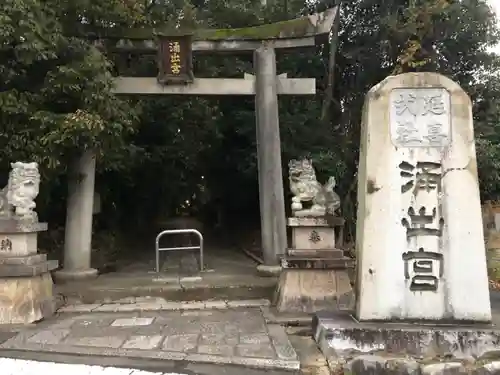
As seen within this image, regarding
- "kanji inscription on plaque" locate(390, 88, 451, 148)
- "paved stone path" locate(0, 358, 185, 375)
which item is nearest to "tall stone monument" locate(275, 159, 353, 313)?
"kanji inscription on plaque" locate(390, 88, 451, 148)

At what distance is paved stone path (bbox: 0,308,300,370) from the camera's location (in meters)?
4.55

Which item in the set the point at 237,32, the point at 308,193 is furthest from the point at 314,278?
the point at 237,32

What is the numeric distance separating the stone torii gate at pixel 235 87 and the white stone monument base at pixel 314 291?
2424 mm

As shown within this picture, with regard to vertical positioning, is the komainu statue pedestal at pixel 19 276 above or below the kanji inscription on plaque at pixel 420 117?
below

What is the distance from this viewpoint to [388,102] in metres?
4.73

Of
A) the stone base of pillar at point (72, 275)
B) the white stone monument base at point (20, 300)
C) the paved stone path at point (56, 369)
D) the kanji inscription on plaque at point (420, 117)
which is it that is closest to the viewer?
the paved stone path at point (56, 369)

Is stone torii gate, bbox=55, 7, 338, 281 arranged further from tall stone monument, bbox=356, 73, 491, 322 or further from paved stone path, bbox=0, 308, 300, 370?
tall stone monument, bbox=356, 73, 491, 322

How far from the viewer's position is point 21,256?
6.25 m

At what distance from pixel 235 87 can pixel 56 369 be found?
23.1ft

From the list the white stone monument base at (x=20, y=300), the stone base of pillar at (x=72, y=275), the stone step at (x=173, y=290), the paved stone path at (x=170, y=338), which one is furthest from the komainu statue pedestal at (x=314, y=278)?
the stone base of pillar at (x=72, y=275)

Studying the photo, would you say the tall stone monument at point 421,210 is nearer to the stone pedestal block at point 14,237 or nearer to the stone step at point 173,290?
the stone step at point 173,290

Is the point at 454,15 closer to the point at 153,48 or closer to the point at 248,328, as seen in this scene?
the point at 153,48

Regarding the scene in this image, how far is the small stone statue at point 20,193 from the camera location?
6293 mm

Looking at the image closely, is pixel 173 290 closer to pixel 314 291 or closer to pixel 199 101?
pixel 314 291
